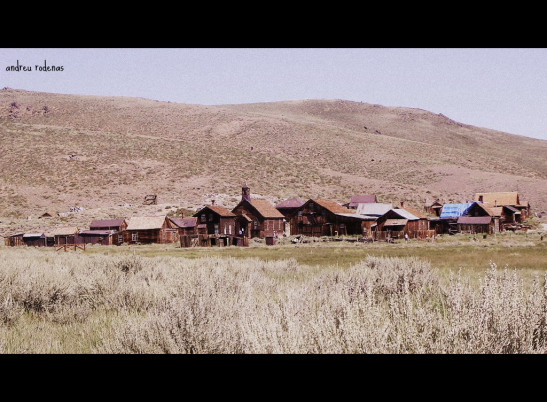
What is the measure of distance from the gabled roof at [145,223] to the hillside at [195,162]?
21.9ft

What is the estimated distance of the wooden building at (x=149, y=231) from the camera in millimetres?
48969

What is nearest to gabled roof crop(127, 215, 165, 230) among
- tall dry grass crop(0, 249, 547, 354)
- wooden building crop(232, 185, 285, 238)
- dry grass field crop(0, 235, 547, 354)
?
wooden building crop(232, 185, 285, 238)

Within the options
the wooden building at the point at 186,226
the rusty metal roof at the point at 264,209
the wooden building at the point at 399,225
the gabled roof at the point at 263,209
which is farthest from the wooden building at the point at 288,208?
the wooden building at the point at 186,226

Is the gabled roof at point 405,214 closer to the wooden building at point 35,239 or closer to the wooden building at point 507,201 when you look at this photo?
the wooden building at point 507,201

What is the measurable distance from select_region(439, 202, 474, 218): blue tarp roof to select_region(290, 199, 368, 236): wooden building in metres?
13.9

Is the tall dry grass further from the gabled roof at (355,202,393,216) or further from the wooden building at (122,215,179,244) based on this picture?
the gabled roof at (355,202,393,216)

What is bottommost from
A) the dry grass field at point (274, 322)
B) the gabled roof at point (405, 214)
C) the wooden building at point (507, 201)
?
the dry grass field at point (274, 322)

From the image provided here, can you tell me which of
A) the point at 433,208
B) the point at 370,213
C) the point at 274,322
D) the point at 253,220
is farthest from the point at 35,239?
the point at 433,208

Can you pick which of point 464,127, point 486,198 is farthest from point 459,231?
point 464,127

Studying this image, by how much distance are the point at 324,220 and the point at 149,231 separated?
68.7 ft

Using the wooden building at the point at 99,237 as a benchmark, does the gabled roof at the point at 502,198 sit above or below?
above
